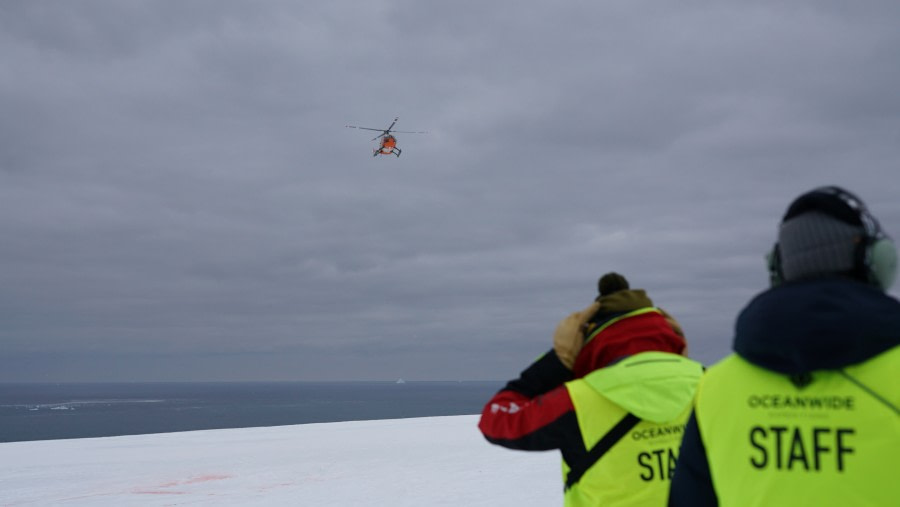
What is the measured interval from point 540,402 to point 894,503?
125cm

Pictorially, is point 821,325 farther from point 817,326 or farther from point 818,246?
point 818,246

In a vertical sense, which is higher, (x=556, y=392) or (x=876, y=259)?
(x=876, y=259)

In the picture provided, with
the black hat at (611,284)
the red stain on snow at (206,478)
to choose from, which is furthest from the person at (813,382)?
the red stain on snow at (206,478)

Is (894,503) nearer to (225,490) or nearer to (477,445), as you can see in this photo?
(225,490)

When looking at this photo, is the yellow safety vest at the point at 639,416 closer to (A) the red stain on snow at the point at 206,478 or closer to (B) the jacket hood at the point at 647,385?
(B) the jacket hood at the point at 647,385

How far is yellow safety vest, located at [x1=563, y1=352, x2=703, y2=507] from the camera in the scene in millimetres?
2424

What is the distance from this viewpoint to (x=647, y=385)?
8.00ft

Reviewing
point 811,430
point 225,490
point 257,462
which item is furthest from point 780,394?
point 257,462

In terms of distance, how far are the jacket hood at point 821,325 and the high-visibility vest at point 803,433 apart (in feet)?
0.17

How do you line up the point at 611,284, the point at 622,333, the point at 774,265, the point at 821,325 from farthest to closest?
the point at 611,284 < the point at 622,333 < the point at 774,265 < the point at 821,325

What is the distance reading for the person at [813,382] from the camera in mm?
1369

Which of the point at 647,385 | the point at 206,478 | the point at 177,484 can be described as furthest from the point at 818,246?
the point at 206,478

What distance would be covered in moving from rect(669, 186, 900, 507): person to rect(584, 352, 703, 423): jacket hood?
70 centimetres

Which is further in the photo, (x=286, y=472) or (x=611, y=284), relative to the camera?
(x=286, y=472)
